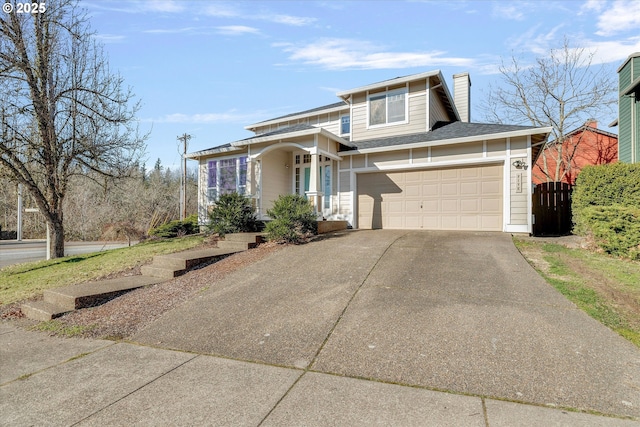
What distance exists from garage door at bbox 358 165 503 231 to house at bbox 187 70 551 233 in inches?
1.2

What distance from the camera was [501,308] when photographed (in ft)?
13.9

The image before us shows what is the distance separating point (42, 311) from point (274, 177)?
28.3 feet

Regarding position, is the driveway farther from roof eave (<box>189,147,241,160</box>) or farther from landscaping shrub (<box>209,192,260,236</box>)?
roof eave (<box>189,147,241,160</box>)

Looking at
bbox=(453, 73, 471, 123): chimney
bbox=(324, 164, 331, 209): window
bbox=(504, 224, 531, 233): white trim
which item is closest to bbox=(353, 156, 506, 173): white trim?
bbox=(324, 164, 331, 209): window

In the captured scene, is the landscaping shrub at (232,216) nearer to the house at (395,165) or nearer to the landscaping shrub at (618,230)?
the house at (395,165)

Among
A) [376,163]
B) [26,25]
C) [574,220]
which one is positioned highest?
[26,25]

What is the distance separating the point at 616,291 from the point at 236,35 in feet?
31.5

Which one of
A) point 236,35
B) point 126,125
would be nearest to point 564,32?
point 236,35

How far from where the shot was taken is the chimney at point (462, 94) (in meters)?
15.1

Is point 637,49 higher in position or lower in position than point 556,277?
higher

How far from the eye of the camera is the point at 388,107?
12.7 meters

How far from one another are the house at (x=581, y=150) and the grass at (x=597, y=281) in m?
Result: 16.4

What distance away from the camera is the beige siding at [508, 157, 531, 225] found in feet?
31.3

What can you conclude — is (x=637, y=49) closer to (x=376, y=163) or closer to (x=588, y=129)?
(x=588, y=129)
